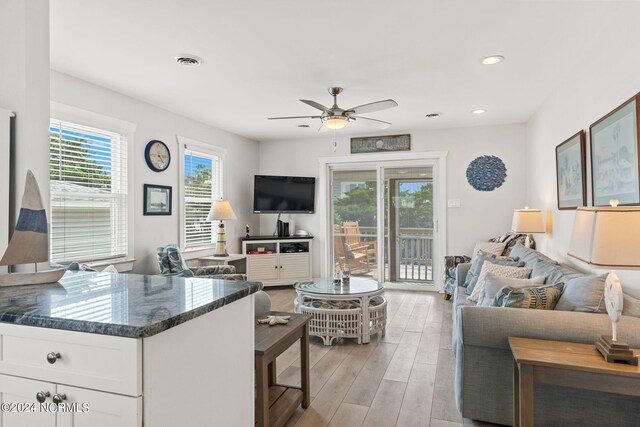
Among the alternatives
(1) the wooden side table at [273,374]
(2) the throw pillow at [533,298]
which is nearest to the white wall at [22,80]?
(1) the wooden side table at [273,374]

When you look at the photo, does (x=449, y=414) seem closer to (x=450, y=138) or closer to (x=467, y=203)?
(x=467, y=203)

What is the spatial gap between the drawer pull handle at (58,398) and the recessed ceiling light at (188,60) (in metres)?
2.62

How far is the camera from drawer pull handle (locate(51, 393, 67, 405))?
115 centimetres


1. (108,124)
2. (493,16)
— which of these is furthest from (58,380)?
(108,124)

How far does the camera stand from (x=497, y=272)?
326cm

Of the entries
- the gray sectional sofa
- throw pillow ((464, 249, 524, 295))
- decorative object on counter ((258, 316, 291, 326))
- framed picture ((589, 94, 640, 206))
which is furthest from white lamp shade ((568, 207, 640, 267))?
throw pillow ((464, 249, 524, 295))

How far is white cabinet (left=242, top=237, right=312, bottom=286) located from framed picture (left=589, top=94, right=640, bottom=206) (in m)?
4.29

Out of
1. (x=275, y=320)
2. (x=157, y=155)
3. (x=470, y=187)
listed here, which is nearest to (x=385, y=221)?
(x=470, y=187)

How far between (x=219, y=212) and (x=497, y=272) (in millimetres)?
3491

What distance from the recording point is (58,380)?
1.15 meters

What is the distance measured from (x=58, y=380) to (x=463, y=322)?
1847 millimetres

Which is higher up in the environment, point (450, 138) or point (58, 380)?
point (450, 138)

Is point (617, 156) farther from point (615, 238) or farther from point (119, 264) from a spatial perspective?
point (119, 264)

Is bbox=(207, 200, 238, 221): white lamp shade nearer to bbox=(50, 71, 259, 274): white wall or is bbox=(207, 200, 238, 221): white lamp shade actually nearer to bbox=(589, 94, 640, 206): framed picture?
bbox=(50, 71, 259, 274): white wall
